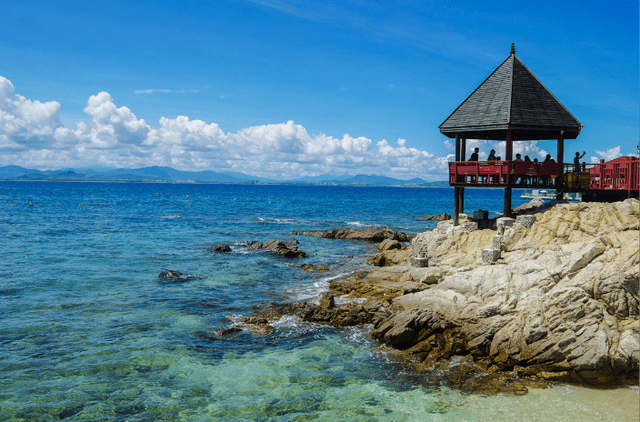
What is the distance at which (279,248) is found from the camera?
34719 millimetres

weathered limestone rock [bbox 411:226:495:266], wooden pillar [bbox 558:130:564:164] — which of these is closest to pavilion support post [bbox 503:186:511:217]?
weathered limestone rock [bbox 411:226:495:266]

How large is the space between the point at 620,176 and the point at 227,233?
1506 inches

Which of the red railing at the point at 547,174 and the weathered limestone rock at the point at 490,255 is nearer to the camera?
the weathered limestone rock at the point at 490,255

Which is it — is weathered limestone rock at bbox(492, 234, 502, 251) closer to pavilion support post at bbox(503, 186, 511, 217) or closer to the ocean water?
pavilion support post at bbox(503, 186, 511, 217)

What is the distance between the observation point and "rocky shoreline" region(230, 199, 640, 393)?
13.4 meters

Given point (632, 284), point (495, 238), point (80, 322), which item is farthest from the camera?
point (495, 238)

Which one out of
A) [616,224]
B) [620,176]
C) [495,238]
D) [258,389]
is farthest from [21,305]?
[620,176]

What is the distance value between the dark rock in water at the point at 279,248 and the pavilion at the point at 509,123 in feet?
44.5

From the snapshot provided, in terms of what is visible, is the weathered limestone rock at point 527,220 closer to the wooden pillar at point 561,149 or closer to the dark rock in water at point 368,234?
the wooden pillar at point 561,149

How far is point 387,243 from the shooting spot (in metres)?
33.7

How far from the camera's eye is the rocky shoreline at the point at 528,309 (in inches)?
527

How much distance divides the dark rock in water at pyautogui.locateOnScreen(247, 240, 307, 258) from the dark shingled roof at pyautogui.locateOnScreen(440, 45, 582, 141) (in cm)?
1503

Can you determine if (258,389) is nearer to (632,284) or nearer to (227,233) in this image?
(632,284)

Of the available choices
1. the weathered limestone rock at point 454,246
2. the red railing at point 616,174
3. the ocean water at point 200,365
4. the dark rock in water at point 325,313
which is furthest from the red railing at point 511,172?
the ocean water at point 200,365
